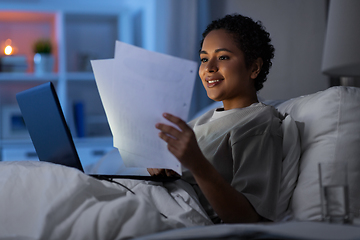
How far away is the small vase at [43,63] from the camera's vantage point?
3.03 meters

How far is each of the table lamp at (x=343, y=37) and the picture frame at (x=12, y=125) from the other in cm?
242

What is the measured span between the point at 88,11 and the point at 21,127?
108 centimetres

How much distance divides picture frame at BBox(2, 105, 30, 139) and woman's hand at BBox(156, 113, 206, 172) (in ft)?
8.49

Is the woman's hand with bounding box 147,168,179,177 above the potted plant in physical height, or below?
below

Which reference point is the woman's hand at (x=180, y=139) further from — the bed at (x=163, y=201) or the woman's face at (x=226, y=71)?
the woman's face at (x=226, y=71)

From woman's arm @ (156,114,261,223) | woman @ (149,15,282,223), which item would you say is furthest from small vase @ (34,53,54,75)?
woman's arm @ (156,114,261,223)

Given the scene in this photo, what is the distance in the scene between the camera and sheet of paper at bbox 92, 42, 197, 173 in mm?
685

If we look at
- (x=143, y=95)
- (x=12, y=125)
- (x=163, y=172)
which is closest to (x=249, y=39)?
(x=163, y=172)

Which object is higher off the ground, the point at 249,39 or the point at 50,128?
the point at 249,39

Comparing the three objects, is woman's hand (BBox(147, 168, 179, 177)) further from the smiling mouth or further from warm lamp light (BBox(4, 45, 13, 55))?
warm lamp light (BBox(4, 45, 13, 55))

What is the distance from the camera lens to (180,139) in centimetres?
73

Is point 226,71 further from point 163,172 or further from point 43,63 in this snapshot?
point 43,63

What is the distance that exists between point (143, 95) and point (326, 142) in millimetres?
560

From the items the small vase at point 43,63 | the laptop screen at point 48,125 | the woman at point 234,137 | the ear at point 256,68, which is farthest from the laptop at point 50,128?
the small vase at point 43,63
